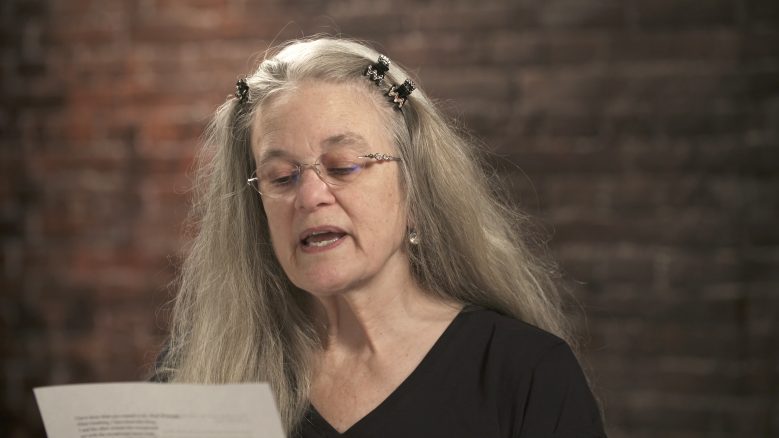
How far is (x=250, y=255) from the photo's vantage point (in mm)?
→ 1940

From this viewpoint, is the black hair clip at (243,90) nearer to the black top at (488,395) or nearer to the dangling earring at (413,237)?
the dangling earring at (413,237)

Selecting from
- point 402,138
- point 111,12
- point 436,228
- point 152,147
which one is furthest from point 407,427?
point 111,12

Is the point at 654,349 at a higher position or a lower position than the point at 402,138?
lower

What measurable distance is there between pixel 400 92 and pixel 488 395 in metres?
0.59

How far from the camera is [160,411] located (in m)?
1.37

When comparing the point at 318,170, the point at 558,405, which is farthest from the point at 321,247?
the point at 558,405

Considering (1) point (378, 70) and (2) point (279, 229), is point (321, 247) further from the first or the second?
(1) point (378, 70)

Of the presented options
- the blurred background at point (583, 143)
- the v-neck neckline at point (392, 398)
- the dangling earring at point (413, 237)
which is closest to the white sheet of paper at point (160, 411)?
the v-neck neckline at point (392, 398)

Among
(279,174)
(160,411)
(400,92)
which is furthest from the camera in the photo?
(400,92)

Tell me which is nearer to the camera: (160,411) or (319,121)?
(160,411)

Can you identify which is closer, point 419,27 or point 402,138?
point 402,138

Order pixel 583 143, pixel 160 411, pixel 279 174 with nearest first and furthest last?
pixel 160 411
pixel 279 174
pixel 583 143

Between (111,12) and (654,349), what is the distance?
1939 mm

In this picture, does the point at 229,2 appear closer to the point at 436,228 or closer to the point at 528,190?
the point at 528,190
